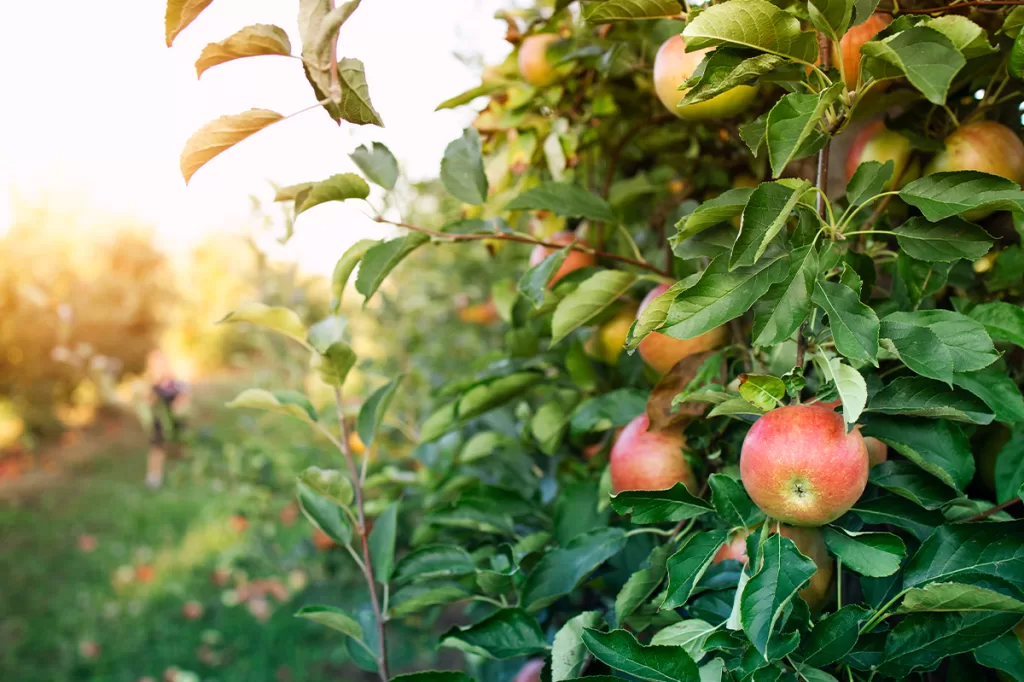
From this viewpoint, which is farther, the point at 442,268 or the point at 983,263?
the point at 442,268

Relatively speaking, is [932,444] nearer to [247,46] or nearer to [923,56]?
[923,56]

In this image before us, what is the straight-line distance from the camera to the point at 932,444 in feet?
1.97

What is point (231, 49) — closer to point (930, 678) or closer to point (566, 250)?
point (566, 250)

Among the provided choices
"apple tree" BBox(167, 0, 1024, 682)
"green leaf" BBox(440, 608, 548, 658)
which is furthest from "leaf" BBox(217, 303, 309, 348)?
"green leaf" BBox(440, 608, 548, 658)

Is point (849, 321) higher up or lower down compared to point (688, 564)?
higher up

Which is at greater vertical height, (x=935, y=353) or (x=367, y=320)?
(x=935, y=353)

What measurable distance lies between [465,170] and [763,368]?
387 millimetres

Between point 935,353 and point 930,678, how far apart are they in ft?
1.08

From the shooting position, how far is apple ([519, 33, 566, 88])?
39.7 inches

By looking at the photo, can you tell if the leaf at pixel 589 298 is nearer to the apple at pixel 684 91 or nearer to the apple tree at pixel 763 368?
the apple tree at pixel 763 368

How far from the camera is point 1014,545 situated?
534 millimetres

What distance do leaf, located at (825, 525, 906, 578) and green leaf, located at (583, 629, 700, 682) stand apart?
146 millimetres

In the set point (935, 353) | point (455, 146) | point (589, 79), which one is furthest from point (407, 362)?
point (935, 353)

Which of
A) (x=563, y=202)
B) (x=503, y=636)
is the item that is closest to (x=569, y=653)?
(x=503, y=636)
